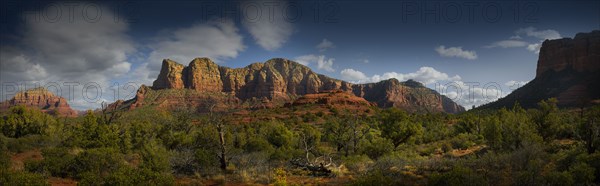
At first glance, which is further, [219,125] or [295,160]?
[295,160]

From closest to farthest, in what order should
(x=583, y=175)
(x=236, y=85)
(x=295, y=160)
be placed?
(x=583, y=175), (x=295, y=160), (x=236, y=85)

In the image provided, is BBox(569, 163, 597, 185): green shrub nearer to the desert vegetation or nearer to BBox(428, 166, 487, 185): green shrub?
the desert vegetation

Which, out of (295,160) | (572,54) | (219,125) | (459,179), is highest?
(572,54)

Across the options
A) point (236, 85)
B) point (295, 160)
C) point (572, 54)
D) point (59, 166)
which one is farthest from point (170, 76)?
point (572, 54)

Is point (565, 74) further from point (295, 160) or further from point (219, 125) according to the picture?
point (219, 125)

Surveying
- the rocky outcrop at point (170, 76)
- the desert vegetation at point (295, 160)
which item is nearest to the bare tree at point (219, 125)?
the desert vegetation at point (295, 160)

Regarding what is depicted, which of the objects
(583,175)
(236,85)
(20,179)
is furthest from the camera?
(236,85)

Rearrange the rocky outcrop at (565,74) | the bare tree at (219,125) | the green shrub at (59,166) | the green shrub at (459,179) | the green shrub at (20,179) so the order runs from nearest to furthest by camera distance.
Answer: the green shrub at (20,179) → the green shrub at (459,179) → the green shrub at (59,166) → the bare tree at (219,125) → the rocky outcrop at (565,74)

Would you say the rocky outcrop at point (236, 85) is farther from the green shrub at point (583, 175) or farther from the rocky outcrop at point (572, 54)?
the green shrub at point (583, 175)
